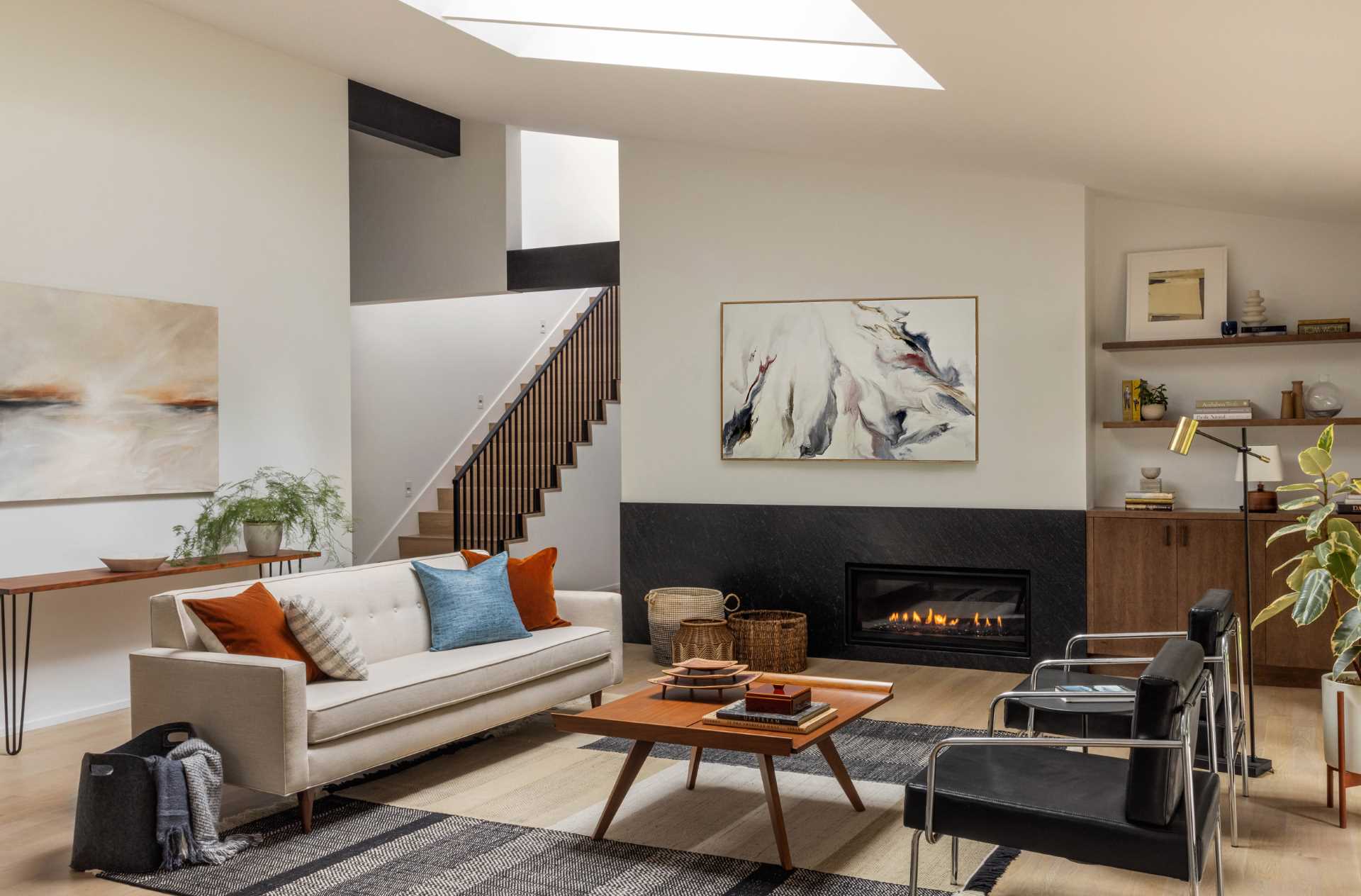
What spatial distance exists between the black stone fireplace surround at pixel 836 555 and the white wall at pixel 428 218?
2480 millimetres

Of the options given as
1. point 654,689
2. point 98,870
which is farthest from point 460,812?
point 98,870

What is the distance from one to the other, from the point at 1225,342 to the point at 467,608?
4.39m

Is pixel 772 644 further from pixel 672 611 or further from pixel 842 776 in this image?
pixel 842 776

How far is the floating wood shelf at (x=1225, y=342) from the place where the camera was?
6.12m

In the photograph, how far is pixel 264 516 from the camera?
19.8ft

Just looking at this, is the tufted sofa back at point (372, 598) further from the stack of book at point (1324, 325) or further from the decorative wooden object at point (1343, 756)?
the stack of book at point (1324, 325)

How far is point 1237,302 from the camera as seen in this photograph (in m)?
6.52

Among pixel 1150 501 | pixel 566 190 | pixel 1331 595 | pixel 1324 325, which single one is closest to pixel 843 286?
pixel 1150 501

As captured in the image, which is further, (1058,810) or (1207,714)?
(1207,714)

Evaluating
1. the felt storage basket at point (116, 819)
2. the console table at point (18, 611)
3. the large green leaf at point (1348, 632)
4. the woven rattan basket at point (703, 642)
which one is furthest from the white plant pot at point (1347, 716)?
the console table at point (18, 611)

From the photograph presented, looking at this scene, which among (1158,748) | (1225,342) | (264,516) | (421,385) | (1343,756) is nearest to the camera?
(1158,748)

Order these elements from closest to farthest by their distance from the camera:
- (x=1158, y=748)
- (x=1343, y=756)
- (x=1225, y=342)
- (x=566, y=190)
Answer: (x=1158, y=748), (x=1343, y=756), (x=1225, y=342), (x=566, y=190)

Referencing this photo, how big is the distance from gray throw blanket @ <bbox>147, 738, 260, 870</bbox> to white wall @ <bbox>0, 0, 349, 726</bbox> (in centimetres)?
217

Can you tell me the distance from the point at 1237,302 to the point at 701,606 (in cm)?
361
